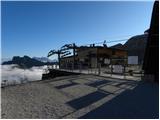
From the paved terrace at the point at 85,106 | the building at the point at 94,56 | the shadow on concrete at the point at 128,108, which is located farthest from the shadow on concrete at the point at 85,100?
the building at the point at 94,56

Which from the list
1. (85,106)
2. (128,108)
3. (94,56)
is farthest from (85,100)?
(94,56)

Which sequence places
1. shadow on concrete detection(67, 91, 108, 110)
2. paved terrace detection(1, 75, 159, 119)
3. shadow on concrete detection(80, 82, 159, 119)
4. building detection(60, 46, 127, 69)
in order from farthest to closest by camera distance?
building detection(60, 46, 127, 69)
shadow on concrete detection(67, 91, 108, 110)
paved terrace detection(1, 75, 159, 119)
shadow on concrete detection(80, 82, 159, 119)

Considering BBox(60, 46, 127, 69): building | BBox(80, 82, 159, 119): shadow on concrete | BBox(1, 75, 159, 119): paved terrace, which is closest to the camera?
BBox(80, 82, 159, 119): shadow on concrete

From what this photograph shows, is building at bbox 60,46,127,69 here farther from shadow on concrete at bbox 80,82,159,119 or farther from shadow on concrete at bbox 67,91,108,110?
shadow on concrete at bbox 80,82,159,119

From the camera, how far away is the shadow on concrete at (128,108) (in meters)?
6.40

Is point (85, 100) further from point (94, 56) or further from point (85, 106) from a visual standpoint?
point (94, 56)

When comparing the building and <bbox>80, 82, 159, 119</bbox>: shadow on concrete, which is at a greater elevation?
the building

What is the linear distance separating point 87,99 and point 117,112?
2.12 meters

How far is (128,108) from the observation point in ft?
23.6

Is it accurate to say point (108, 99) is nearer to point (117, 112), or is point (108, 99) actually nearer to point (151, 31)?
point (117, 112)

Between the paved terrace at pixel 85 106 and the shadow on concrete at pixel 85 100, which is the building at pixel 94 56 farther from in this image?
the paved terrace at pixel 85 106

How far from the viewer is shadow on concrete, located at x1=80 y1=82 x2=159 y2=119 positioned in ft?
21.0

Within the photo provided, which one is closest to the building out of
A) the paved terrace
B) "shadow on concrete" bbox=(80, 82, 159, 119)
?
the paved terrace

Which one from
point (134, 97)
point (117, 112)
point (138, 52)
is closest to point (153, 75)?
point (134, 97)
